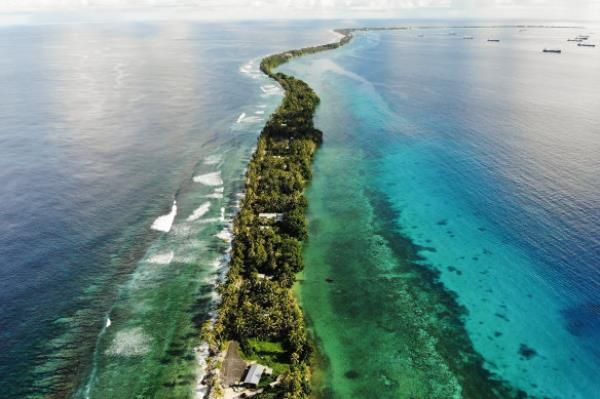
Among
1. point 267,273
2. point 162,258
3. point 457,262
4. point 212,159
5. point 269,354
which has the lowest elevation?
point 269,354

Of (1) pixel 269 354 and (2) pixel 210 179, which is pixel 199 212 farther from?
(1) pixel 269 354

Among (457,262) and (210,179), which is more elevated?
(210,179)

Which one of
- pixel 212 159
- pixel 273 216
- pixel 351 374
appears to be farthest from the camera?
pixel 212 159

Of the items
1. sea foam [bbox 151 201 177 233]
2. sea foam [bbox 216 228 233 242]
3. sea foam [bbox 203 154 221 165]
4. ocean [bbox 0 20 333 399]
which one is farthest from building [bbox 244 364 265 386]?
sea foam [bbox 203 154 221 165]

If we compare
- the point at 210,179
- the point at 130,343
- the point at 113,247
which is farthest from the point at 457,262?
the point at 113,247

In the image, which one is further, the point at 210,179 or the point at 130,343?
the point at 210,179

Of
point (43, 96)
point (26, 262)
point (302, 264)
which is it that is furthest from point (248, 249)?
point (43, 96)
